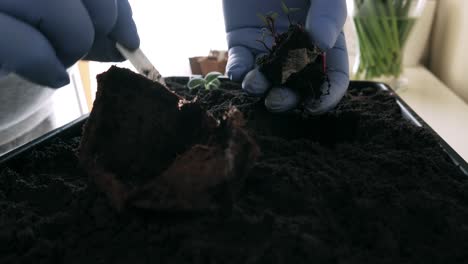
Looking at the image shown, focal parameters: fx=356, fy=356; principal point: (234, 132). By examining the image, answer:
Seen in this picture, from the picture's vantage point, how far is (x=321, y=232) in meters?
0.34

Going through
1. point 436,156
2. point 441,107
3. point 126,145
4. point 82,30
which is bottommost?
point 441,107

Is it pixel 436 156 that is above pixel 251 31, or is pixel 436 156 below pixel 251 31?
below

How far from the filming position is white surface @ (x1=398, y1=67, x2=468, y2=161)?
801 millimetres

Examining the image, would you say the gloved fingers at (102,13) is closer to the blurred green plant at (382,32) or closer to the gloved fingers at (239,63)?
the gloved fingers at (239,63)

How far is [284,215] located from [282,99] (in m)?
0.26

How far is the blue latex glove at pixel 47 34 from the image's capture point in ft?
1.42

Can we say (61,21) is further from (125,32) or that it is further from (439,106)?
(439,106)

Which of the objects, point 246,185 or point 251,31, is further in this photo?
point 251,31

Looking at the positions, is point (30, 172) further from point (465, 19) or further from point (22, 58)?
point (465, 19)

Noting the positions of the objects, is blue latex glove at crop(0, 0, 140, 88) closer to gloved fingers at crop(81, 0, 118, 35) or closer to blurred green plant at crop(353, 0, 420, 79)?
gloved fingers at crop(81, 0, 118, 35)

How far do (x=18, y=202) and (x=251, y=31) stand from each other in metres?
0.56

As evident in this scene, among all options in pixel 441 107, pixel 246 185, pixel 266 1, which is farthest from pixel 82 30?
pixel 441 107

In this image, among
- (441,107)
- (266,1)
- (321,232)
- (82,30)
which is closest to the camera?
(321,232)

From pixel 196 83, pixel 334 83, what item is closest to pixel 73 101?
pixel 196 83
